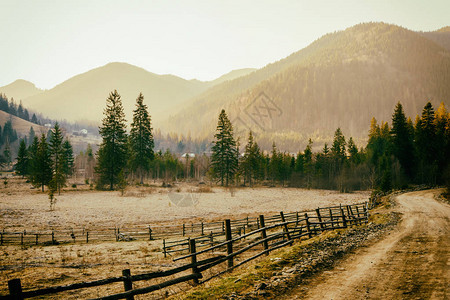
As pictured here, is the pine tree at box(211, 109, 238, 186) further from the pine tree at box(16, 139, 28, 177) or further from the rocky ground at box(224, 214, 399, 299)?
the pine tree at box(16, 139, 28, 177)

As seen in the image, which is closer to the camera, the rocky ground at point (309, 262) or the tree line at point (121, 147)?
the rocky ground at point (309, 262)

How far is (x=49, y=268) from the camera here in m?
14.5

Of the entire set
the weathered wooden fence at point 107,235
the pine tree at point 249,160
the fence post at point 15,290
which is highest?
the pine tree at point 249,160

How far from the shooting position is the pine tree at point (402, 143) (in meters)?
56.4

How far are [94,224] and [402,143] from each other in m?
63.3

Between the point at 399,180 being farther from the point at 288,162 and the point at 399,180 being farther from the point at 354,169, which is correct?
the point at 288,162

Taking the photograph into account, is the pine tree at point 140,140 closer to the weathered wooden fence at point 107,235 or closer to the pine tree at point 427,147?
the weathered wooden fence at point 107,235

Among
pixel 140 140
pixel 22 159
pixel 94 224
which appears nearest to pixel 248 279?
pixel 94 224

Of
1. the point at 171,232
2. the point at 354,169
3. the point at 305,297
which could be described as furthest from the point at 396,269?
the point at 354,169

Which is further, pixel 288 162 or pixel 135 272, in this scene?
pixel 288 162

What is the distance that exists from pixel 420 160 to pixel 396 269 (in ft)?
199

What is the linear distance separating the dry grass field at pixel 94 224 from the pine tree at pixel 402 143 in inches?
1283

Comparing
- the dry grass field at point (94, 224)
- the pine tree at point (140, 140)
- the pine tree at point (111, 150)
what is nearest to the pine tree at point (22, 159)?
the pine tree at point (111, 150)

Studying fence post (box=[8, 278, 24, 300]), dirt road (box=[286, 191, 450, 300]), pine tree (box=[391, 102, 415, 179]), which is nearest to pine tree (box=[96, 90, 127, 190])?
dirt road (box=[286, 191, 450, 300])
